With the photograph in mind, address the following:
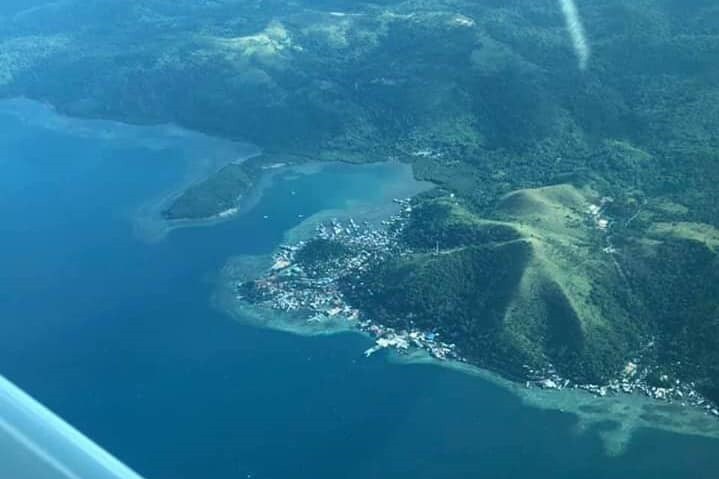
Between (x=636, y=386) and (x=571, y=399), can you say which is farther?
(x=636, y=386)

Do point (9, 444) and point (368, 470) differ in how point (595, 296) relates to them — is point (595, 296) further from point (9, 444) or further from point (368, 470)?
point (9, 444)

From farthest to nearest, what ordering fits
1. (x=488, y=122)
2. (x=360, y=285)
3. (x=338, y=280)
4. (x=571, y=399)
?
(x=488, y=122), (x=338, y=280), (x=360, y=285), (x=571, y=399)

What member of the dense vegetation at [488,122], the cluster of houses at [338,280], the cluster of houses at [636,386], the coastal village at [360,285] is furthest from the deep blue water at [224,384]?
the dense vegetation at [488,122]

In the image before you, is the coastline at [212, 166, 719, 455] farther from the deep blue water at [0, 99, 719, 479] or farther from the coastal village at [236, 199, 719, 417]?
the deep blue water at [0, 99, 719, 479]

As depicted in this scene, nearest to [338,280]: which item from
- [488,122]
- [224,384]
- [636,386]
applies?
[224,384]

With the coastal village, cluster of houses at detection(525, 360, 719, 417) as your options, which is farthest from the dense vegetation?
the coastal village

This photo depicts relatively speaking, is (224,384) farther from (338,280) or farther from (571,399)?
(571,399)

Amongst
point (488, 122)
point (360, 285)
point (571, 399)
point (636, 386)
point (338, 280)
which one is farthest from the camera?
point (488, 122)

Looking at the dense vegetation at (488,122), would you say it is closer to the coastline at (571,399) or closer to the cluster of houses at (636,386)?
the cluster of houses at (636,386)
